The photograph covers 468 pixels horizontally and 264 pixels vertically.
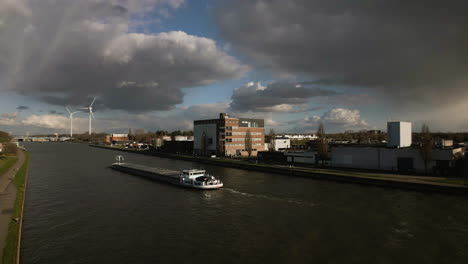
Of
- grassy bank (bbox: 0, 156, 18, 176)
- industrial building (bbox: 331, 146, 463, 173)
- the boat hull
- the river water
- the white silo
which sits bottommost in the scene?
the river water

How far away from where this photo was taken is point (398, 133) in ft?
229

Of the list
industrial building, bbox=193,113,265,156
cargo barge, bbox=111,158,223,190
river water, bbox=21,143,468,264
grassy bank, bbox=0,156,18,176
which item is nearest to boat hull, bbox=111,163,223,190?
cargo barge, bbox=111,158,223,190

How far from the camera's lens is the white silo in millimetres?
69875

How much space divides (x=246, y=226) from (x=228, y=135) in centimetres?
8287

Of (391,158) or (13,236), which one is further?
(391,158)

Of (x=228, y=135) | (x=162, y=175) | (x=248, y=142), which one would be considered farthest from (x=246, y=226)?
(x=228, y=135)

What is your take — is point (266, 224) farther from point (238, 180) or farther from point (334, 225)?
point (238, 180)

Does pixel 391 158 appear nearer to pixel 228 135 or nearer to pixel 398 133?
pixel 398 133

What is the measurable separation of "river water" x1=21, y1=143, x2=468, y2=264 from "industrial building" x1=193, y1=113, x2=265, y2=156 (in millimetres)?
63828

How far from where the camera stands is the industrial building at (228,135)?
112812 mm

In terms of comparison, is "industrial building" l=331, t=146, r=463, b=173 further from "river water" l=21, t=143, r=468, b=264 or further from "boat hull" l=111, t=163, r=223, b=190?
"boat hull" l=111, t=163, r=223, b=190

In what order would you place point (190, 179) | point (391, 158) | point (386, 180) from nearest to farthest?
point (386, 180) → point (190, 179) → point (391, 158)

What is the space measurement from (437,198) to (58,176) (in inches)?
2868

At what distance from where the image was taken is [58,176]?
66562 mm
